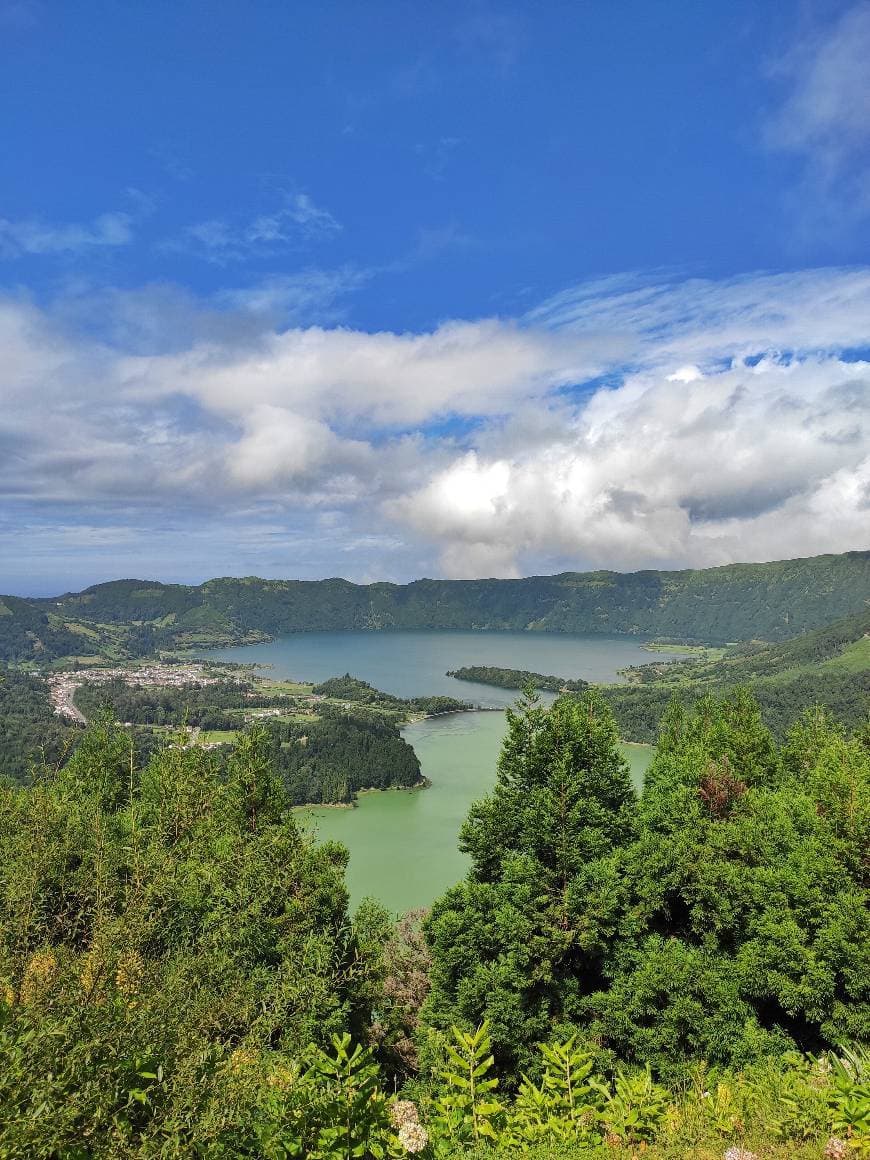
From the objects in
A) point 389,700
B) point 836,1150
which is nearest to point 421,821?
point 836,1150

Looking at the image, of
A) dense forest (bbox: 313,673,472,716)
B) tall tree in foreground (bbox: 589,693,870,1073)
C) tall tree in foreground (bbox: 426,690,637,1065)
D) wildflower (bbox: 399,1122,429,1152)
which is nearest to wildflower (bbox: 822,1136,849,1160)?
wildflower (bbox: 399,1122,429,1152)

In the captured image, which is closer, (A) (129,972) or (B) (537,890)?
(A) (129,972)

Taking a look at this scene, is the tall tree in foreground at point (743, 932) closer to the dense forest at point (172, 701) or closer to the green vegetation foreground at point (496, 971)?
the green vegetation foreground at point (496, 971)

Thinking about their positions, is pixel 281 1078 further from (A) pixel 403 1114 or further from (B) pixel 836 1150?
(B) pixel 836 1150

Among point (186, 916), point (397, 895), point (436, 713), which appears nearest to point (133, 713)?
point (436, 713)

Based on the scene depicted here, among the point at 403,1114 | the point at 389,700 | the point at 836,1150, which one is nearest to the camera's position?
the point at 836,1150
